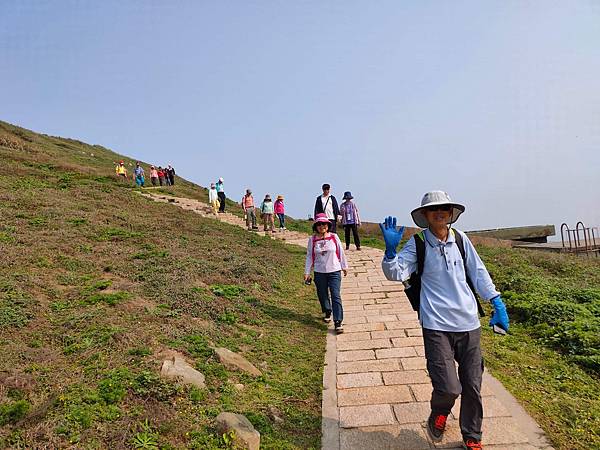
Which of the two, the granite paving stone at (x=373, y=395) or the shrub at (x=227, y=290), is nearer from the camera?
the granite paving stone at (x=373, y=395)

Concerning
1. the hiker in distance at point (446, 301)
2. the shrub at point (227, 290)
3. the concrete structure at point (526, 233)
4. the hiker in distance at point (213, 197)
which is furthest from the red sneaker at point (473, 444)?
the concrete structure at point (526, 233)

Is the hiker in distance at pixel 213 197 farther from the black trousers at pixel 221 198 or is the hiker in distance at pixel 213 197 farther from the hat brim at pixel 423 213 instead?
the hat brim at pixel 423 213

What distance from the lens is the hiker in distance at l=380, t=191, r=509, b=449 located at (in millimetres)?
3162

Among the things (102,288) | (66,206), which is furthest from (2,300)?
(66,206)

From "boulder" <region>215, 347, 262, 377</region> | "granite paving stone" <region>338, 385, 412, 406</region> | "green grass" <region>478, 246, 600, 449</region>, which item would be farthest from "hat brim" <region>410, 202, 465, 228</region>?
"boulder" <region>215, 347, 262, 377</region>

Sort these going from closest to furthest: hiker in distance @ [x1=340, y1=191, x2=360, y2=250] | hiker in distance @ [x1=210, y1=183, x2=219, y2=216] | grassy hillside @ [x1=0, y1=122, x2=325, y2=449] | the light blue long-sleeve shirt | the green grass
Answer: the light blue long-sleeve shirt
grassy hillside @ [x1=0, y1=122, x2=325, y2=449]
the green grass
hiker in distance @ [x1=340, y1=191, x2=360, y2=250]
hiker in distance @ [x1=210, y1=183, x2=219, y2=216]

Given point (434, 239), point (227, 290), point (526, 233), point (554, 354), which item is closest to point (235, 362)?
point (434, 239)

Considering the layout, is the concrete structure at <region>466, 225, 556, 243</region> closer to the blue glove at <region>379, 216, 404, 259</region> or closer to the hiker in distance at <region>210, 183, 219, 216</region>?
the hiker in distance at <region>210, 183, 219, 216</region>

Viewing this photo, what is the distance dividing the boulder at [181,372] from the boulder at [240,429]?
0.66 metres

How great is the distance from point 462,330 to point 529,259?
10031 millimetres

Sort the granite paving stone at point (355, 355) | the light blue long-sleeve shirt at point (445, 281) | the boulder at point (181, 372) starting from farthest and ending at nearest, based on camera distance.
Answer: the granite paving stone at point (355, 355)
the boulder at point (181, 372)
the light blue long-sleeve shirt at point (445, 281)

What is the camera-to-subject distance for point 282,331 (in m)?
6.14

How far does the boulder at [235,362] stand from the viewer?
4.62 meters

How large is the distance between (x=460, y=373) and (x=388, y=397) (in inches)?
44.8
